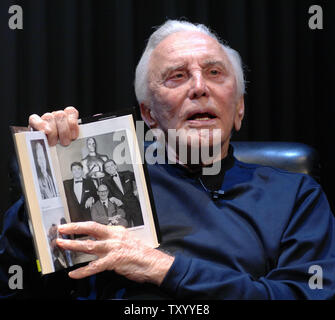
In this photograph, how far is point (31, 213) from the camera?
90cm

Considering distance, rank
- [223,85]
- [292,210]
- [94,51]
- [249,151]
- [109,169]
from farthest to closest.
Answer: [94,51] < [249,151] < [223,85] < [292,210] < [109,169]

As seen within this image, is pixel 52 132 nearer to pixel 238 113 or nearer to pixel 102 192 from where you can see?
pixel 102 192

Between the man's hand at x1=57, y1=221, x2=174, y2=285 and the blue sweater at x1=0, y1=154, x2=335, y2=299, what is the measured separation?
0.04 meters

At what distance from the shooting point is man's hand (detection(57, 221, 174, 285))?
0.95 meters

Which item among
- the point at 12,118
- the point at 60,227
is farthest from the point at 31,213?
the point at 12,118

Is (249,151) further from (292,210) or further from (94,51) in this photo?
(94,51)

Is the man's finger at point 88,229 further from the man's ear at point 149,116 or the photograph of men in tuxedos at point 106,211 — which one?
the man's ear at point 149,116

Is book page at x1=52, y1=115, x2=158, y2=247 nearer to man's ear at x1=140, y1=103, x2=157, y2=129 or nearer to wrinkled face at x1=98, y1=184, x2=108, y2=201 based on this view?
wrinkled face at x1=98, y1=184, x2=108, y2=201

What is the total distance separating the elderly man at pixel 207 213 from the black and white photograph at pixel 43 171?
0.05 meters

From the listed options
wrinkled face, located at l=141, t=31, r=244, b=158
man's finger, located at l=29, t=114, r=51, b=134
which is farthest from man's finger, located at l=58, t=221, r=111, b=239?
wrinkled face, located at l=141, t=31, r=244, b=158

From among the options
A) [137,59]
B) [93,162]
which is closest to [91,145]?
[93,162]

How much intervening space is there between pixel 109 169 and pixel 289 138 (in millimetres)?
1312

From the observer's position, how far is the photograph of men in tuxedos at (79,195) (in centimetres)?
98

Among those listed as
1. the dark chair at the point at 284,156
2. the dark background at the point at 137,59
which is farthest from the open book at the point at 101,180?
the dark background at the point at 137,59
